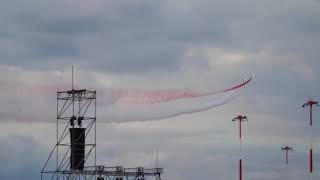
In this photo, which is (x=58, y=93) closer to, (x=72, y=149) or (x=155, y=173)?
(x=72, y=149)

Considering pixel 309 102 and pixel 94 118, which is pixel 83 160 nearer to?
pixel 94 118

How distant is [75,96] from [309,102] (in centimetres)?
3859

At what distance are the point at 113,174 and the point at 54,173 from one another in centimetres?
961

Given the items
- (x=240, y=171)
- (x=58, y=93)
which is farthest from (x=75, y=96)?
(x=240, y=171)

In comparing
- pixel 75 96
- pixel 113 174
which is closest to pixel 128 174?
pixel 113 174

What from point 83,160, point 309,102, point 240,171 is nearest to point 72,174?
point 83,160

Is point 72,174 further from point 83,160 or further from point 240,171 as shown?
point 240,171

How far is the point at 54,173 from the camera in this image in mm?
162125

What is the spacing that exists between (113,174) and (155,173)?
6.56 metres

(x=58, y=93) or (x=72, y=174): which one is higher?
(x=58, y=93)

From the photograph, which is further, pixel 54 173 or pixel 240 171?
pixel 240 171

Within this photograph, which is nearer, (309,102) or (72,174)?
(72,174)

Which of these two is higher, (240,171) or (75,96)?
(75,96)

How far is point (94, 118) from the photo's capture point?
164 meters
